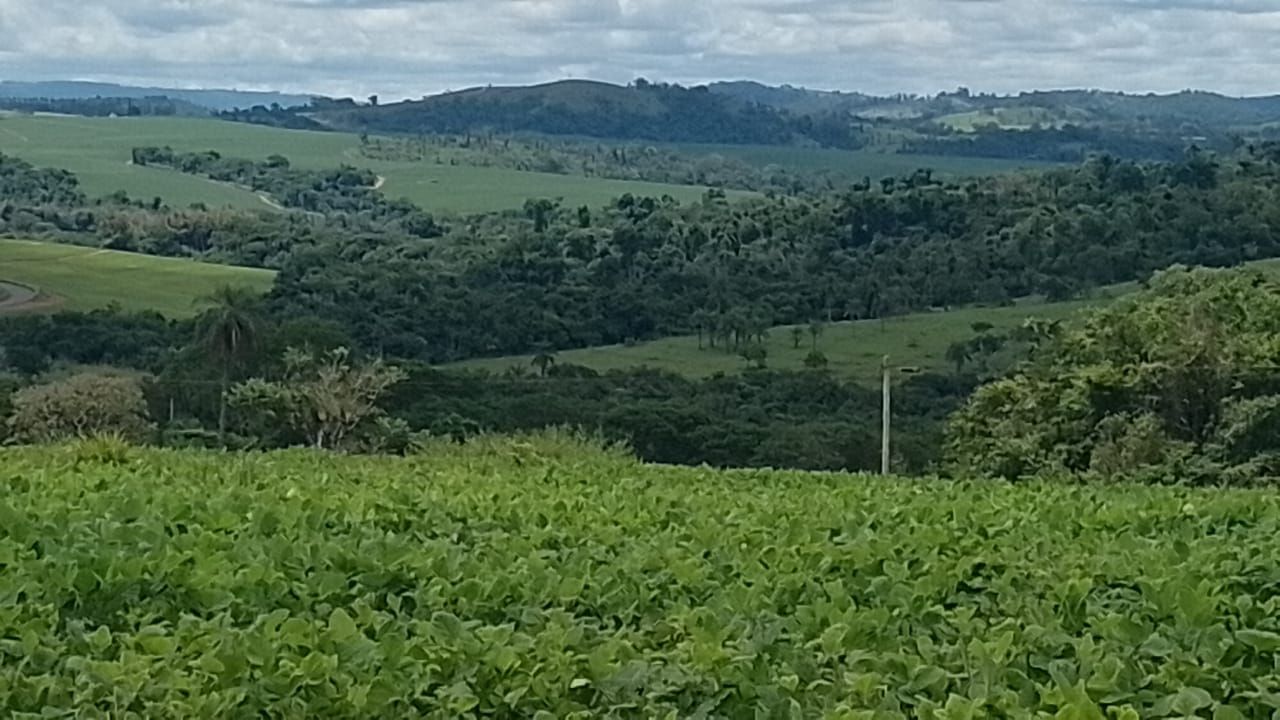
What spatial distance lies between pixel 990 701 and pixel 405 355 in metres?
72.0

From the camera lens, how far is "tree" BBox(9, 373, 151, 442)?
4050 centimetres

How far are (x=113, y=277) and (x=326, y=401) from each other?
5597 centimetres

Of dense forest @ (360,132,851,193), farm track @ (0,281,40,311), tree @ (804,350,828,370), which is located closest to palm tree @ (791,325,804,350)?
tree @ (804,350,828,370)

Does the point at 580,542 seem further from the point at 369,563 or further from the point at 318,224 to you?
the point at 318,224

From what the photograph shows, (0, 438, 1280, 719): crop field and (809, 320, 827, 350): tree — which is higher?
(0, 438, 1280, 719): crop field

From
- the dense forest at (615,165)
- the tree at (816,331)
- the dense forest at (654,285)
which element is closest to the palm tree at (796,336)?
the tree at (816,331)

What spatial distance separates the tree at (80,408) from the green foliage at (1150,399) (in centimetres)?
1904

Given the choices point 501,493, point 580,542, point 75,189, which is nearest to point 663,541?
point 580,542

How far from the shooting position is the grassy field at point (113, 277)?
83.3m

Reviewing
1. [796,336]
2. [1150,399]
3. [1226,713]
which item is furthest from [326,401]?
[796,336]

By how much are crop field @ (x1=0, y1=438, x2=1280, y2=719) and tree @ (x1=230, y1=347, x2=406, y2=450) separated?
2799cm

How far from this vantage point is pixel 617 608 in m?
7.34

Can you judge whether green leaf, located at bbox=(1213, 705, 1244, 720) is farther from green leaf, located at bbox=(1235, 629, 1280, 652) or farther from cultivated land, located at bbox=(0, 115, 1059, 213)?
cultivated land, located at bbox=(0, 115, 1059, 213)

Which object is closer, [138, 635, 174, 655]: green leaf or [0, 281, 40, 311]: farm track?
[138, 635, 174, 655]: green leaf
